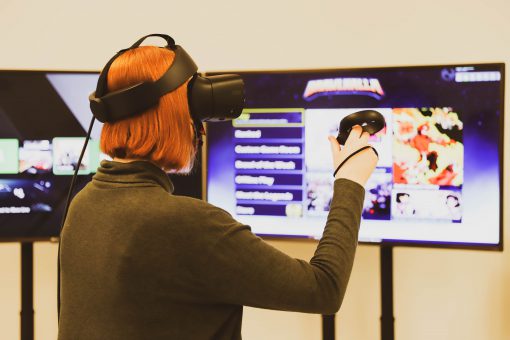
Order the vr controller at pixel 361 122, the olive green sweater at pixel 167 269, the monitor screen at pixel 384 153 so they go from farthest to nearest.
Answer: the monitor screen at pixel 384 153, the vr controller at pixel 361 122, the olive green sweater at pixel 167 269

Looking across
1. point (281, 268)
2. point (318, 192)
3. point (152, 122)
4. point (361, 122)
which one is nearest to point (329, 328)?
point (318, 192)

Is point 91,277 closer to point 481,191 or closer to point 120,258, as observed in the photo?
point 120,258

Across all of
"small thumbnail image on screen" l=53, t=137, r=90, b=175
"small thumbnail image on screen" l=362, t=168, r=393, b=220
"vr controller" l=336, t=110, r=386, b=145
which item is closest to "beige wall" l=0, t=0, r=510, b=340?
"small thumbnail image on screen" l=362, t=168, r=393, b=220

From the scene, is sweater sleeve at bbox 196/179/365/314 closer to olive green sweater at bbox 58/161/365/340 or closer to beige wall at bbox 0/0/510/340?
olive green sweater at bbox 58/161/365/340

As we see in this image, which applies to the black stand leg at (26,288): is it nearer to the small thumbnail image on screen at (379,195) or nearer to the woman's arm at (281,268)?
the small thumbnail image on screen at (379,195)

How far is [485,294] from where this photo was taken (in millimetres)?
2104

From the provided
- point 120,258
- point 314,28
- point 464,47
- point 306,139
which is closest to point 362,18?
point 314,28

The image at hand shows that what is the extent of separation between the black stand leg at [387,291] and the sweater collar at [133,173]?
113cm

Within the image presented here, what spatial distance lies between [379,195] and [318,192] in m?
0.21

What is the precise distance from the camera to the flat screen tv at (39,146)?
197 cm

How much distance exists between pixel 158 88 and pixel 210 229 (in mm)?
250

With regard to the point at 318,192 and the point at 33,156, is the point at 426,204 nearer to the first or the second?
the point at 318,192

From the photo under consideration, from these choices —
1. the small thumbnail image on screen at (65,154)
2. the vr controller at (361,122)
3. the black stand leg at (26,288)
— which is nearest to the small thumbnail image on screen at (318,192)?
the vr controller at (361,122)

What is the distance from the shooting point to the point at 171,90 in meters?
0.90
